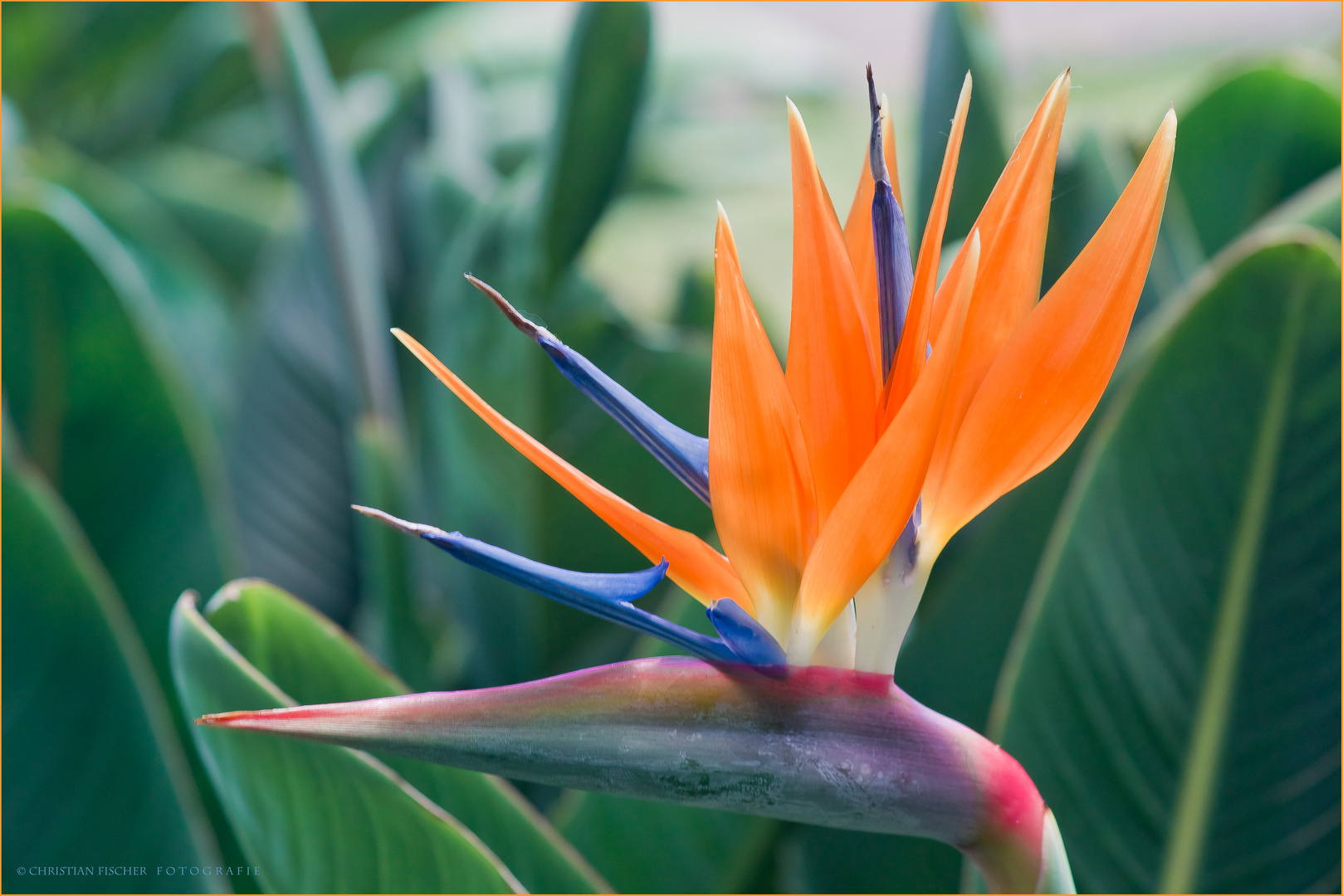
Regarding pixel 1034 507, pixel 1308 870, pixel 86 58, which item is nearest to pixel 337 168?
pixel 1034 507

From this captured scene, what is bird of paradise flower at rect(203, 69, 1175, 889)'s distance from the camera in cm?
27

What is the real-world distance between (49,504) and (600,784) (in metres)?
0.45

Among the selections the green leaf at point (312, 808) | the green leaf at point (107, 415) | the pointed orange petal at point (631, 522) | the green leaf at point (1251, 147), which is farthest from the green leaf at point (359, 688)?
the green leaf at point (1251, 147)

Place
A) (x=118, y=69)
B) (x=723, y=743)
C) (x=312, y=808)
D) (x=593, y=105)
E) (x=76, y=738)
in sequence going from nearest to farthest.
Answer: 1. (x=723, y=743)
2. (x=312, y=808)
3. (x=76, y=738)
4. (x=593, y=105)
5. (x=118, y=69)

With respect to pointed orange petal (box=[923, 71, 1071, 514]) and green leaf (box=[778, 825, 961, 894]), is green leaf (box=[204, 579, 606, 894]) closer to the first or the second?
green leaf (box=[778, 825, 961, 894])

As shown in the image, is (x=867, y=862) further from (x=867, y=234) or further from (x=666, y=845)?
(x=867, y=234)

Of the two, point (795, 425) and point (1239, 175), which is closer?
point (795, 425)

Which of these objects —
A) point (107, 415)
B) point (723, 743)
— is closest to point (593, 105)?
point (107, 415)

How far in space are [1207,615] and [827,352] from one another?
31 cm

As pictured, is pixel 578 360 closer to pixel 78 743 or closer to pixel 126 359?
pixel 78 743

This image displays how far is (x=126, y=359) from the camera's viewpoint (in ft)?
2.56

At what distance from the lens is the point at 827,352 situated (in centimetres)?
30

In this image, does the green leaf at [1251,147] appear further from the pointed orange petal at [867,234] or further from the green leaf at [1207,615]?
the pointed orange petal at [867,234]

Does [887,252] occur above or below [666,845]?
above
